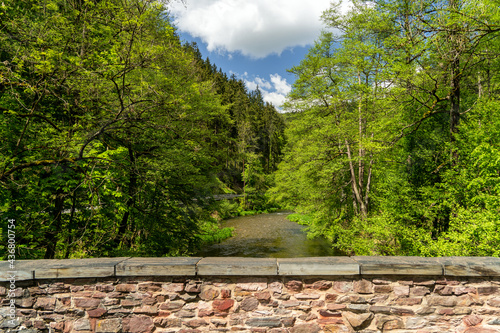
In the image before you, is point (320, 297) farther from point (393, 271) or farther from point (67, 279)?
point (67, 279)

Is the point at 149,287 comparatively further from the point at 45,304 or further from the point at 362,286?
the point at 362,286

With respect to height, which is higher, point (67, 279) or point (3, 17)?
point (3, 17)

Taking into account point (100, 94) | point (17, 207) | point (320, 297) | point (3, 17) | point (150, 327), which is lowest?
point (150, 327)

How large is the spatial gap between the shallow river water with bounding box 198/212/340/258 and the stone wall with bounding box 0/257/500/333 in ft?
34.3

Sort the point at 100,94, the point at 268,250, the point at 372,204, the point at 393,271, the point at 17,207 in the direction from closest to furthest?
the point at 393,271 < the point at 17,207 < the point at 100,94 < the point at 372,204 < the point at 268,250

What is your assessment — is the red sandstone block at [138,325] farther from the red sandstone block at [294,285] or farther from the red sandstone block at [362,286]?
the red sandstone block at [362,286]

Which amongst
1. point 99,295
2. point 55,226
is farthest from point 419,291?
point 55,226

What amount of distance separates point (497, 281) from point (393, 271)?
4.00 ft

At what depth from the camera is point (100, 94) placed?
6008 mm

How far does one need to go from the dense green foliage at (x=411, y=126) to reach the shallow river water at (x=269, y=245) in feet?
5.96

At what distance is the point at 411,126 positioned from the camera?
26.0 ft

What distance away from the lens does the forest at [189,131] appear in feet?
16.4

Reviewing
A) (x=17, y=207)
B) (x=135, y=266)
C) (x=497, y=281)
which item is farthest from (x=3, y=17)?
(x=497, y=281)

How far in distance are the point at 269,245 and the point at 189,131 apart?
9.40 m
